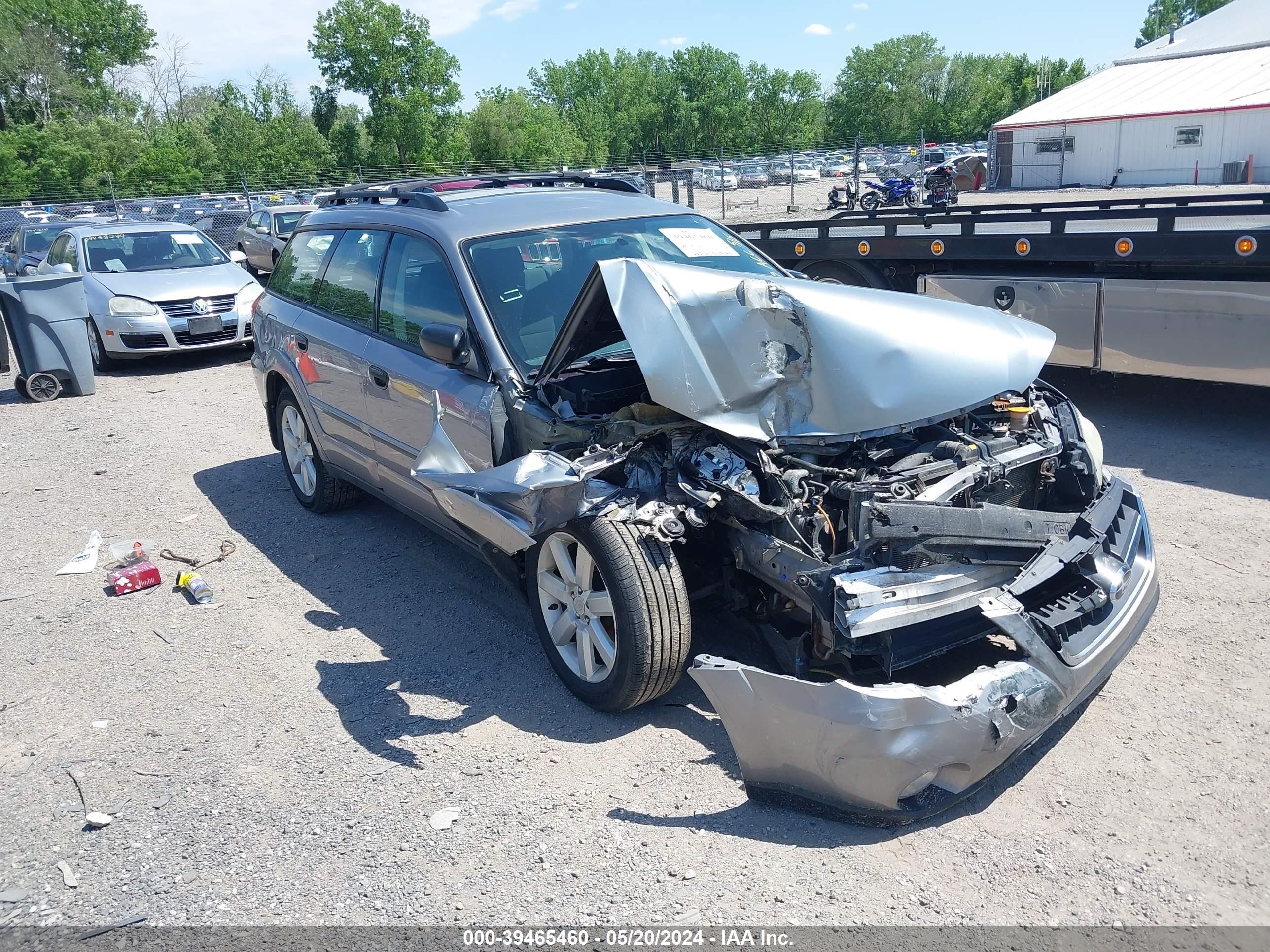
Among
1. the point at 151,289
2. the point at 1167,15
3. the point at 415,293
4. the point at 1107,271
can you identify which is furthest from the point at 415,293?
the point at 1167,15

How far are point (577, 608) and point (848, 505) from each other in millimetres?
1129

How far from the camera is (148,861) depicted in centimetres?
323

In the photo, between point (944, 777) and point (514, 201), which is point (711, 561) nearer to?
point (944, 777)

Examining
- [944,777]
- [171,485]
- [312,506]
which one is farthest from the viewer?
[171,485]

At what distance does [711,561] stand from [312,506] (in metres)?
3.46

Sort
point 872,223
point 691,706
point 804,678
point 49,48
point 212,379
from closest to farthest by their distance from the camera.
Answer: point 804,678
point 691,706
point 872,223
point 212,379
point 49,48

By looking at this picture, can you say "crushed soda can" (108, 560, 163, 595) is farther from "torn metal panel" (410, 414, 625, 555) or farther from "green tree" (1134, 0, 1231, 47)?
"green tree" (1134, 0, 1231, 47)

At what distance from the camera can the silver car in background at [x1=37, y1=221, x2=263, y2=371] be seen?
471 inches

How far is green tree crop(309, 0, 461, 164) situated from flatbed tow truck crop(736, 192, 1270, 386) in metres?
54.3

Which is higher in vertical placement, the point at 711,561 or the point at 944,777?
the point at 711,561

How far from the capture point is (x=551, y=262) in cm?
469

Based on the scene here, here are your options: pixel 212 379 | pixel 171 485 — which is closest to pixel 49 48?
pixel 212 379

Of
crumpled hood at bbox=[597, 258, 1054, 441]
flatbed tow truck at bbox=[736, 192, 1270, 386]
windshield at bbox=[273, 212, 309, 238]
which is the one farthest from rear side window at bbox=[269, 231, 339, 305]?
windshield at bbox=[273, 212, 309, 238]

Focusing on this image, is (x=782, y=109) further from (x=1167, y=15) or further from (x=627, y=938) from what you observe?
(x=627, y=938)
